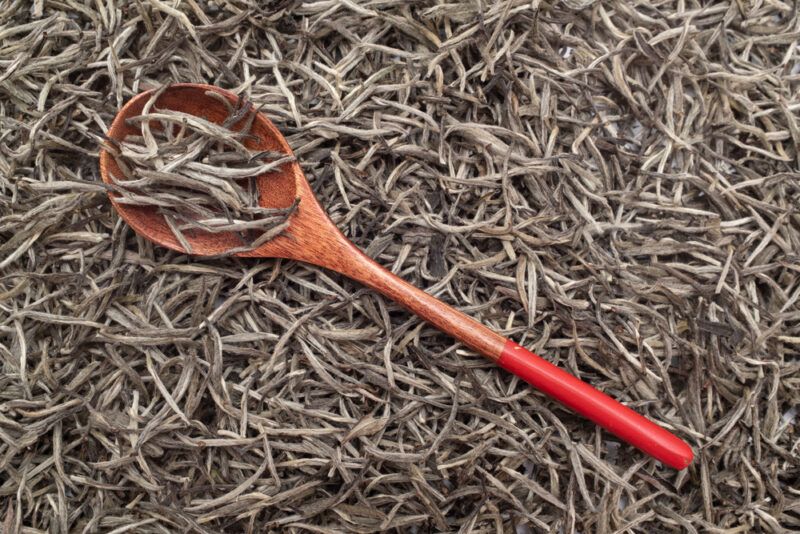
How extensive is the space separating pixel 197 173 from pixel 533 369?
0.69 m

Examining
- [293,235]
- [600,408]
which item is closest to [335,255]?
[293,235]

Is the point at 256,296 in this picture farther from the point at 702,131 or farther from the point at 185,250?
the point at 702,131

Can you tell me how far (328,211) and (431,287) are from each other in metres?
0.24

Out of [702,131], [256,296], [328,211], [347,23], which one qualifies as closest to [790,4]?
[702,131]

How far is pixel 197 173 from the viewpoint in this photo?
1.11 m

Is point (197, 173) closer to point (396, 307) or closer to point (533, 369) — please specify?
point (396, 307)

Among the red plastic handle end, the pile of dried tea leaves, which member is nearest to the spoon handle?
the red plastic handle end

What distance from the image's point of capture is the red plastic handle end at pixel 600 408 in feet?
3.39

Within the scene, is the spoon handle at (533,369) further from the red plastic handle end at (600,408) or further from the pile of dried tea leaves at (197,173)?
the pile of dried tea leaves at (197,173)

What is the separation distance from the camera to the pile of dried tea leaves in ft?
3.62

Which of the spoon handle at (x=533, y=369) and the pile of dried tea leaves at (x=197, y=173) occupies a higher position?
the pile of dried tea leaves at (x=197, y=173)

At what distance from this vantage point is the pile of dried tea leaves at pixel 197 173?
1.10 metres

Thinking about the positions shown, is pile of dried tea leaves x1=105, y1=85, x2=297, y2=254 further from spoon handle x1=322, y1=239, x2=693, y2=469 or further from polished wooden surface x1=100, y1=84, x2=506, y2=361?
spoon handle x1=322, y1=239, x2=693, y2=469

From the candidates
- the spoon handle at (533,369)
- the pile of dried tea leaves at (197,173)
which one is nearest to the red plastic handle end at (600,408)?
the spoon handle at (533,369)
